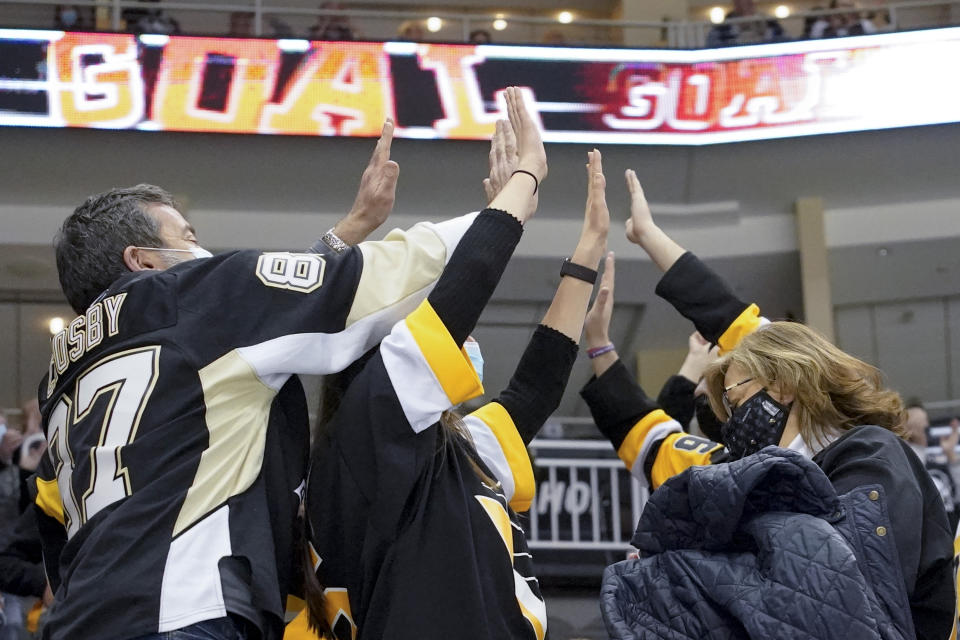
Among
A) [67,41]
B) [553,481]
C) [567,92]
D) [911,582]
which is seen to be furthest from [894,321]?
[911,582]

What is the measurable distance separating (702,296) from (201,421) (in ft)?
4.38

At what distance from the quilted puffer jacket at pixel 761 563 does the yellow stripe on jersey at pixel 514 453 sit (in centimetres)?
24

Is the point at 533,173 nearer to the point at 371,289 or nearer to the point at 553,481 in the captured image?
the point at 371,289

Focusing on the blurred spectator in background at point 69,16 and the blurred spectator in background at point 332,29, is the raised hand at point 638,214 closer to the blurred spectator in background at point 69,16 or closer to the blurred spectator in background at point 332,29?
the blurred spectator in background at point 332,29

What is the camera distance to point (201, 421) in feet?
5.05

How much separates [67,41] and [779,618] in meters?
7.68

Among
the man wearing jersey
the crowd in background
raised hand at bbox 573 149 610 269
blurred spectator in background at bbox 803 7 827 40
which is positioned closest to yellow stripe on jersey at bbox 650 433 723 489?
raised hand at bbox 573 149 610 269

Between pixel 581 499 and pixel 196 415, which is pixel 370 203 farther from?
pixel 581 499

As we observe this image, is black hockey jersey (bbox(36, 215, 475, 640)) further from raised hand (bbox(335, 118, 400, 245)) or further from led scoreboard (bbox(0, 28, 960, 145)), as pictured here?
led scoreboard (bbox(0, 28, 960, 145))

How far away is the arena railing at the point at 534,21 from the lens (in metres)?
8.41

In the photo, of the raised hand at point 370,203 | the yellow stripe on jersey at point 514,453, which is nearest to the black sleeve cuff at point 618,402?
the yellow stripe on jersey at point 514,453

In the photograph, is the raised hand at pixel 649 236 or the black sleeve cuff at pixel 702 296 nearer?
the black sleeve cuff at pixel 702 296

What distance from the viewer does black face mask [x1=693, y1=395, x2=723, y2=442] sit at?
109 inches

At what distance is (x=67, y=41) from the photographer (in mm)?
8008
